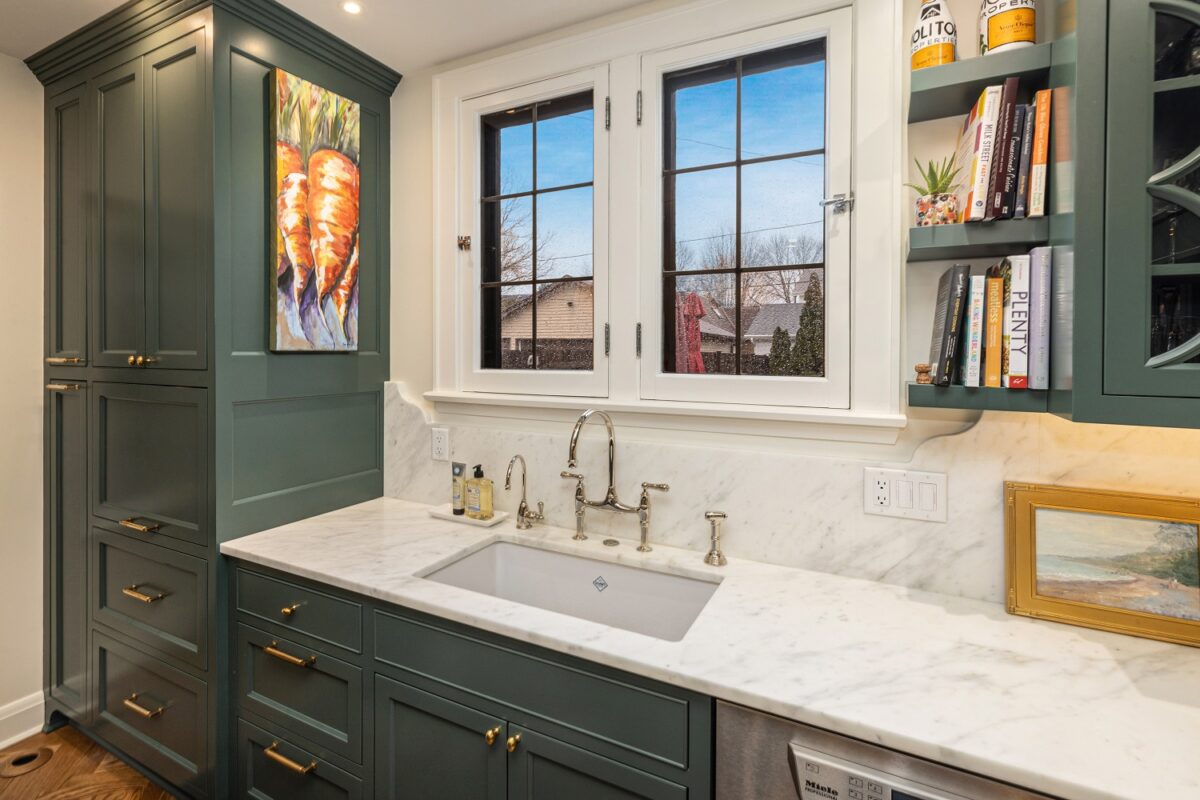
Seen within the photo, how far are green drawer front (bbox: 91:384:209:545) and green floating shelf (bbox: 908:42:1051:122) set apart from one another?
6.60ft

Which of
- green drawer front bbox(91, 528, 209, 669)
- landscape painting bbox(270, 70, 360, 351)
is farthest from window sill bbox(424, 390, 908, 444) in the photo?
green drawer front bbox(91, 528, 209, 669)

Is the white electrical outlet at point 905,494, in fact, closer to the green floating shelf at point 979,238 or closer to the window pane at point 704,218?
the green floating shelf at point 979,238

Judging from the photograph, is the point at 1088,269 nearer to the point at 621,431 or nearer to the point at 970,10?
the point at 970,10

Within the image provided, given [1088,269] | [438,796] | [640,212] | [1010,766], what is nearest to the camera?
[1010,766]

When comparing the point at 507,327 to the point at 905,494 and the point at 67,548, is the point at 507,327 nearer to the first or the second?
the point at 905,494

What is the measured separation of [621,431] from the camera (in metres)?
1.83

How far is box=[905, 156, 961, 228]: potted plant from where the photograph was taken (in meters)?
1.30

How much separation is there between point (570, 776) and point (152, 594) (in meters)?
1.53

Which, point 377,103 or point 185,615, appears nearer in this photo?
point 185,615

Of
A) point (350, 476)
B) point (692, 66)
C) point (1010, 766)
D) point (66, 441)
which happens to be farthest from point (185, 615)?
point (692, 66)

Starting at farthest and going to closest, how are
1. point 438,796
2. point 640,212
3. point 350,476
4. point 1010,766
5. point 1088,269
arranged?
1. point 350,476
2. point 640,212
3. point 438,796
4. point 1088,269
5. point 1010,766

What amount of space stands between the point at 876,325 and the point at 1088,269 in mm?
498

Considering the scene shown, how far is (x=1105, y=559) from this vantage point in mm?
1231

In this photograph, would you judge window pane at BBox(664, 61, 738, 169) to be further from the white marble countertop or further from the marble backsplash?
the white marble countertop
